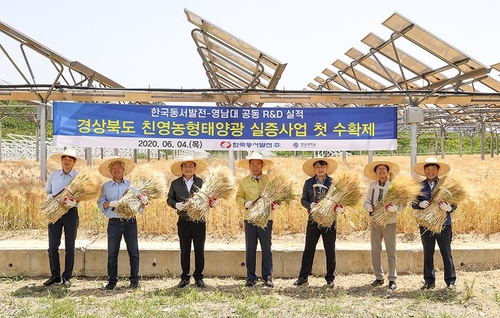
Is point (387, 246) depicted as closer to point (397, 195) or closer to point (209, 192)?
point (397, 195)

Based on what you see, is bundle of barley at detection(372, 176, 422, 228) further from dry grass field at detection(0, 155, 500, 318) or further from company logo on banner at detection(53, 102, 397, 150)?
company logo on banner at detection(53, 102, 397, 150)

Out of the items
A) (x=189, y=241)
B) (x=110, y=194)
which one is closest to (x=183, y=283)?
(x=189, y=241)

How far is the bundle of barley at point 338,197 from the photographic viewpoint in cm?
499

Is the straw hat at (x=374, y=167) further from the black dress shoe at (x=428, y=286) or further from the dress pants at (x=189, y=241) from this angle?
the dress pants at (x=189, y=241)

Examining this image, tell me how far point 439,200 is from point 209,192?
2454 mm

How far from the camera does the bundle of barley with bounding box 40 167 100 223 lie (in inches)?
198

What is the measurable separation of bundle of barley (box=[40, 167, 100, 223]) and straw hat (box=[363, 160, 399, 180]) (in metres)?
3.10

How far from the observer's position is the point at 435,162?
5.06 m

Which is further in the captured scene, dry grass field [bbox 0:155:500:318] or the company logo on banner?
the company logo on banner

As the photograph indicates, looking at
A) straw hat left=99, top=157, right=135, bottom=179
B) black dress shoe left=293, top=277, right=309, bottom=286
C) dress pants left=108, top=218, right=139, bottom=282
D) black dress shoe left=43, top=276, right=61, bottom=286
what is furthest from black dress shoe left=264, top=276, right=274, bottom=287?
black dress shoe left=43, top=276, right=61, bottom=286

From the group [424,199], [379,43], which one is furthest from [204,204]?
[379,43]

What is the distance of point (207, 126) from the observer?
26.4 feet

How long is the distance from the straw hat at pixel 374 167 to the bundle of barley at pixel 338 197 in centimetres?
23

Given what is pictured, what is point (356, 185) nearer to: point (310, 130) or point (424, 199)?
point (424, 199)
